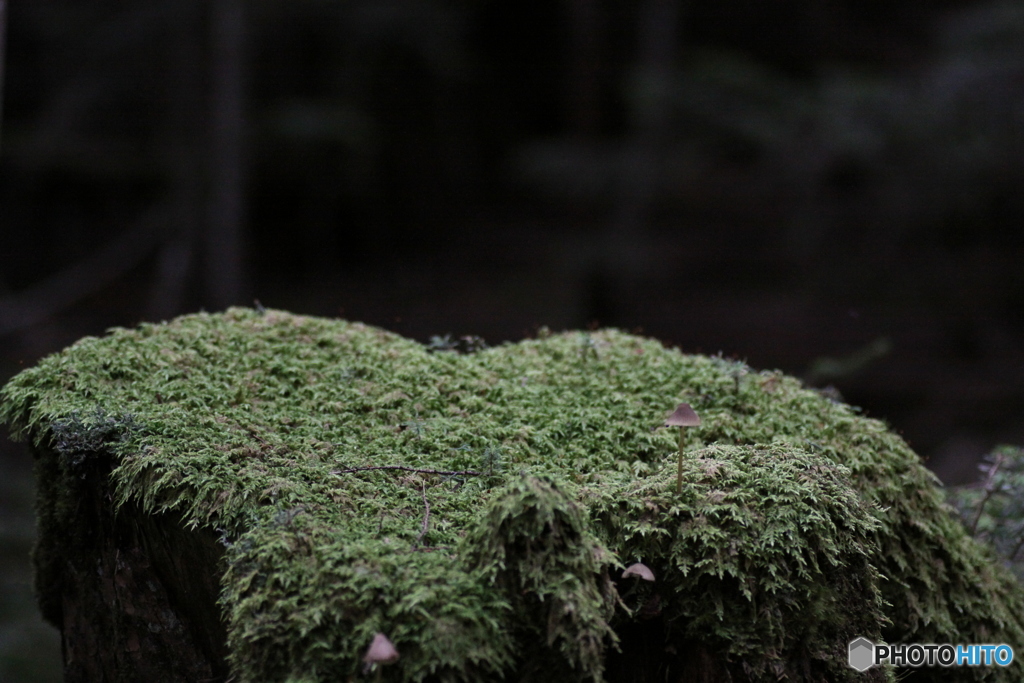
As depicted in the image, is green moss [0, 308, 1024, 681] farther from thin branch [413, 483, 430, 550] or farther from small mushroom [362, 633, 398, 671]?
small mushroom [362, 633, 398, 671]

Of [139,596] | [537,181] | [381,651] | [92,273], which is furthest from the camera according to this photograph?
[92,273]

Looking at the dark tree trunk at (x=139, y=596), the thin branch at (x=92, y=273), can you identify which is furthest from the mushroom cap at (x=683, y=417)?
the thin branch at (x=92, y=273)

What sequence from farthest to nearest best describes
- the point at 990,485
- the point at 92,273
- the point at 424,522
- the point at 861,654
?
the point at 92,273 → the point at 990,485 → the point at 861,654 → the point at 424,522

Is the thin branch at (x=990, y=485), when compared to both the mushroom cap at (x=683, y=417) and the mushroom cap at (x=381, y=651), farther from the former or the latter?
the mushroom cap at (x=381, y=651)

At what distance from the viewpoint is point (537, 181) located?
14.3 m

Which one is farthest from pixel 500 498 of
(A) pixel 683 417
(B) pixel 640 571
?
(A) pixel 683 417

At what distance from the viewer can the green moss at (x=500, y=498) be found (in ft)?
7.10

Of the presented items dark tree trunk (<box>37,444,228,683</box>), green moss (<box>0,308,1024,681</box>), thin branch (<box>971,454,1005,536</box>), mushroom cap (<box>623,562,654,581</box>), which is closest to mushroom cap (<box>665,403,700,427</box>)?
green moss (<box>0,308,1024,681</box>)

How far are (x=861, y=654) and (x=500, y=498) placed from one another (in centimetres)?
145

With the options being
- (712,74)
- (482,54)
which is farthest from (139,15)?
(712,74)

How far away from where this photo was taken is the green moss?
7.10 feet

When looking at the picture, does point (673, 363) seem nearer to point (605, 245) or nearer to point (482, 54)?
point (605, 245)

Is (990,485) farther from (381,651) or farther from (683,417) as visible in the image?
(381,651)

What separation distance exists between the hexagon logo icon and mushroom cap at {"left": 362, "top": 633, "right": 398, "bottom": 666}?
165cm
